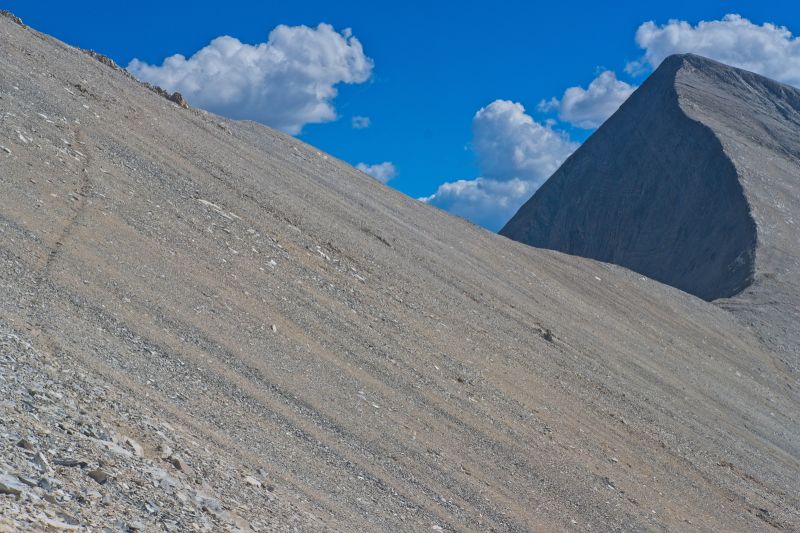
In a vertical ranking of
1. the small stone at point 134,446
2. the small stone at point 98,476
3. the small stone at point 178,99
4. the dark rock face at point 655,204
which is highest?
the dark rock face at point 655,204

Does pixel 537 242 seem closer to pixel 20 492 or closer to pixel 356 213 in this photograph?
pixel 356 213

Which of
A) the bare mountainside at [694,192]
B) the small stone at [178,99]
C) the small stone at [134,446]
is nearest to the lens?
the small stone at [134,446]

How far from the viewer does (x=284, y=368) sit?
642 inches

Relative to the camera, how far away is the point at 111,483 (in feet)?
27.7

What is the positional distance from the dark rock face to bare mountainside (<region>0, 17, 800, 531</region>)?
34.0 meters

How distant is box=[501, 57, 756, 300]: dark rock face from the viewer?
2611 inches

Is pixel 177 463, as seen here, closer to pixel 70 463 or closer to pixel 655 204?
pixel 70 463

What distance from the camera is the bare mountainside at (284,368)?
33.7ft

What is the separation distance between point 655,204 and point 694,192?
16.4 ft

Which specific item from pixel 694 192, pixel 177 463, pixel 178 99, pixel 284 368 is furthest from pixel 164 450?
pixel 694 192

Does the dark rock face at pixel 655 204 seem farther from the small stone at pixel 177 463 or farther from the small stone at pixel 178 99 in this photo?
the small stone at pixel 177 463

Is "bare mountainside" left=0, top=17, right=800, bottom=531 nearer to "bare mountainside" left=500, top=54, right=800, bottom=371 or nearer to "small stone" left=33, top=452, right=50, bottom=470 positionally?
"small stone" left=33, top=452, right=50, bottom=470

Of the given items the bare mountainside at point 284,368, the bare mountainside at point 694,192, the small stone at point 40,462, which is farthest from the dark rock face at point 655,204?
the small stone at point 40,462

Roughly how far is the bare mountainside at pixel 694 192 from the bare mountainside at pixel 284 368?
1087 inches
